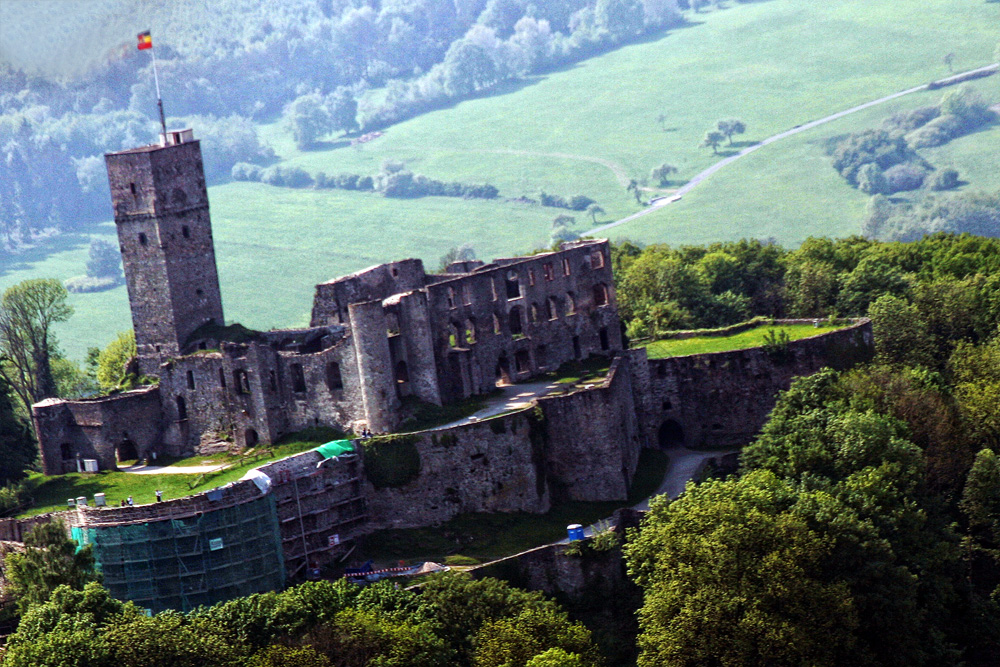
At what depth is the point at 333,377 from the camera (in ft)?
303

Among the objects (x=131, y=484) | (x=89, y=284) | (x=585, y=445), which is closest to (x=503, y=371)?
(x=585, y=445)

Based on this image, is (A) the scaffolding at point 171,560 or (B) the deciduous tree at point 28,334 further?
(B) the deciduous tree at point 28,334

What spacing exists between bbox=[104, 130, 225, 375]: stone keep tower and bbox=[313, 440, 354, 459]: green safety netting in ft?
51.4

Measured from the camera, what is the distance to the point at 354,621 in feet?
249

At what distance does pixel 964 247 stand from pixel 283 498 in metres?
62.9

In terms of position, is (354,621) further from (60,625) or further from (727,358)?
(727,358)

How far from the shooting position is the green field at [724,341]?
104m

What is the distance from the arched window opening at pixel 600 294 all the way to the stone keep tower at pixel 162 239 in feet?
72.0

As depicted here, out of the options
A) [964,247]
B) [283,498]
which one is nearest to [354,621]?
[283,498]

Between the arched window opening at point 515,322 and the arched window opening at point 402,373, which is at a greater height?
the arched window opening at point 515,322

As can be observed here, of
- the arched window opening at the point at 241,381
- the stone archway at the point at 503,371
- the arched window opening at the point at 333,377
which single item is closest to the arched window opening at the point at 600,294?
the stone archway at the point at 503,371

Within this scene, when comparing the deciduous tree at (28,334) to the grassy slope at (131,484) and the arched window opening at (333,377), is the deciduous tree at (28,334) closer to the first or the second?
the grassy slope at (131,484)

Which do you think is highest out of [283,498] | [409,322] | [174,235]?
[174,235]

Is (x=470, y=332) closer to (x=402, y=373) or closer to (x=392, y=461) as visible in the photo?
(x=402, y=373)
